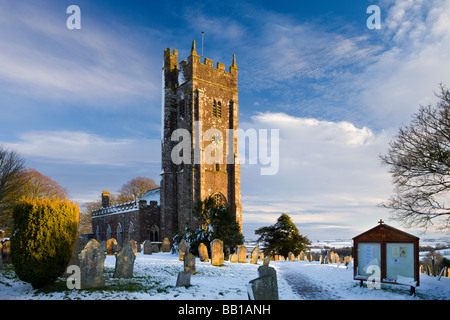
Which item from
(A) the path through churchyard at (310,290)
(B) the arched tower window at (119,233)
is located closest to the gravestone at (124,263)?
(A) the path through churchyard at (310,290)

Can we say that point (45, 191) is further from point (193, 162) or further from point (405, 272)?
point (405, 272)

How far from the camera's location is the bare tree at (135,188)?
2162 inches

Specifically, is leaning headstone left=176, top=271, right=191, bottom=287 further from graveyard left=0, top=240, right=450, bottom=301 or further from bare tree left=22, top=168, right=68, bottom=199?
bare tree left=22, top=168, right=68, bottom=199

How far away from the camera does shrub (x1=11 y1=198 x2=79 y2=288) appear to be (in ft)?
33.2

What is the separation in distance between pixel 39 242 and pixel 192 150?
24936mm

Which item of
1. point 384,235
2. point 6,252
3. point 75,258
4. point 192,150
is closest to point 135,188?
point 192,150

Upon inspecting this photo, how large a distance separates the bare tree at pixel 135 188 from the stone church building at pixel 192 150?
1522cm

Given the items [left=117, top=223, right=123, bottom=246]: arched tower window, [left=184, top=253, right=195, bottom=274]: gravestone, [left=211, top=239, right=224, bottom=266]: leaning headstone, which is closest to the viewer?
[left=184, top=253, right=195, bottom=274]: gravestone

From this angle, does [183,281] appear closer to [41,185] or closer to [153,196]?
[153,196]

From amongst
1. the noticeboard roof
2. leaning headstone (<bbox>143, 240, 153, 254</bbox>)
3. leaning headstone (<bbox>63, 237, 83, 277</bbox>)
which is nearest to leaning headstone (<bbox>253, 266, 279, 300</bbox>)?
the noticeboard roof

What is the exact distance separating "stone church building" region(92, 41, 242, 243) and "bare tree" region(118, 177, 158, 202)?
1522cm

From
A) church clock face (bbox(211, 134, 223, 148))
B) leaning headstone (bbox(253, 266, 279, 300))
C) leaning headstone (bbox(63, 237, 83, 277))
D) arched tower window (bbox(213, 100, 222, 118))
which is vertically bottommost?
leaning headstone (bbox(63, 237, 83, 277))

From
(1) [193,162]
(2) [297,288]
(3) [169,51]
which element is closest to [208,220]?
(1) [193,162]
